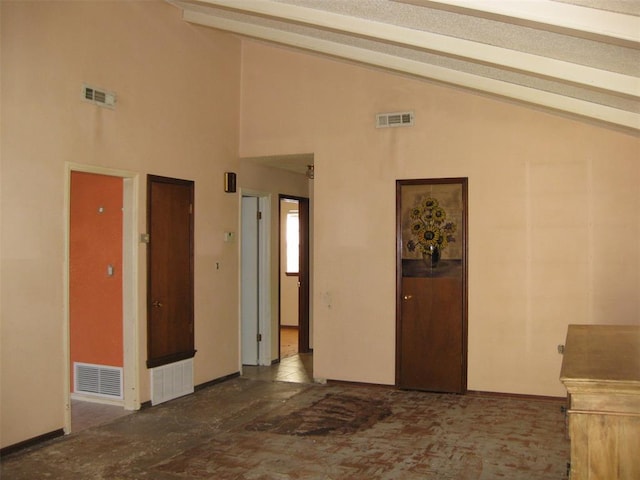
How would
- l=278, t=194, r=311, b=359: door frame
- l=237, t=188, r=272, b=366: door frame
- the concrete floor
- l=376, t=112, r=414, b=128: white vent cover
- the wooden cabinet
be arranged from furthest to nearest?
l=278, t=194, r=311, b=359: door frame, l=237, t=188, r=272, b=366: door frame, l=376, t=112, r=414, b=128: white vent cover, the concrete floor, the wooden cabinet

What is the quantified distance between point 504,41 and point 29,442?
4.31 m

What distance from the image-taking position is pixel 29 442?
13.8ft

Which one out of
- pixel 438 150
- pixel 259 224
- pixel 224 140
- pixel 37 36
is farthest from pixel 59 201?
pixel 438 150

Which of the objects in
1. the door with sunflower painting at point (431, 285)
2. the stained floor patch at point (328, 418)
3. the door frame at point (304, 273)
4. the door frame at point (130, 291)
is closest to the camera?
the stained floor patch at point (328, 418)

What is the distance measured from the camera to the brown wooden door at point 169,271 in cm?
544

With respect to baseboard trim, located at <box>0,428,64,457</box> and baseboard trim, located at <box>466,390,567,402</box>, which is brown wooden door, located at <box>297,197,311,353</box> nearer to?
baseboard trim, located at <box>466,390,567,402</box>

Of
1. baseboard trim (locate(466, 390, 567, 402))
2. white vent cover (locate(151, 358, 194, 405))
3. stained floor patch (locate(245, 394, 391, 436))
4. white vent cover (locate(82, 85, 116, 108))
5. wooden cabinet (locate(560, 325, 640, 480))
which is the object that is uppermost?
white vent cover (locate(82, 85, 116, 108))

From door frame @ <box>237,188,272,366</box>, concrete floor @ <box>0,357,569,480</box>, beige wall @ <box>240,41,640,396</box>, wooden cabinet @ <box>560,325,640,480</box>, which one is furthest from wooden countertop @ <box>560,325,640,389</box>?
door frame @ <box>237,188,272,366</box>

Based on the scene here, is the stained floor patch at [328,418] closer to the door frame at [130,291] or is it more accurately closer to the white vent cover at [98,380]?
the door frame at [130,291]

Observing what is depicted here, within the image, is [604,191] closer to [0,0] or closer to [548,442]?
[548,442]

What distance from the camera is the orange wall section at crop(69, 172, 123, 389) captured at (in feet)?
17.7

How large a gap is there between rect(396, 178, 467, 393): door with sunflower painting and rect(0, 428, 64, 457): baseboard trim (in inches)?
127

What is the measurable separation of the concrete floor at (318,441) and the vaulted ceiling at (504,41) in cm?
253

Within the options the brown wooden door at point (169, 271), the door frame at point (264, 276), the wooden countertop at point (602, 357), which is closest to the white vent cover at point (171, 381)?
the brown wooden door at point (169, 271)
